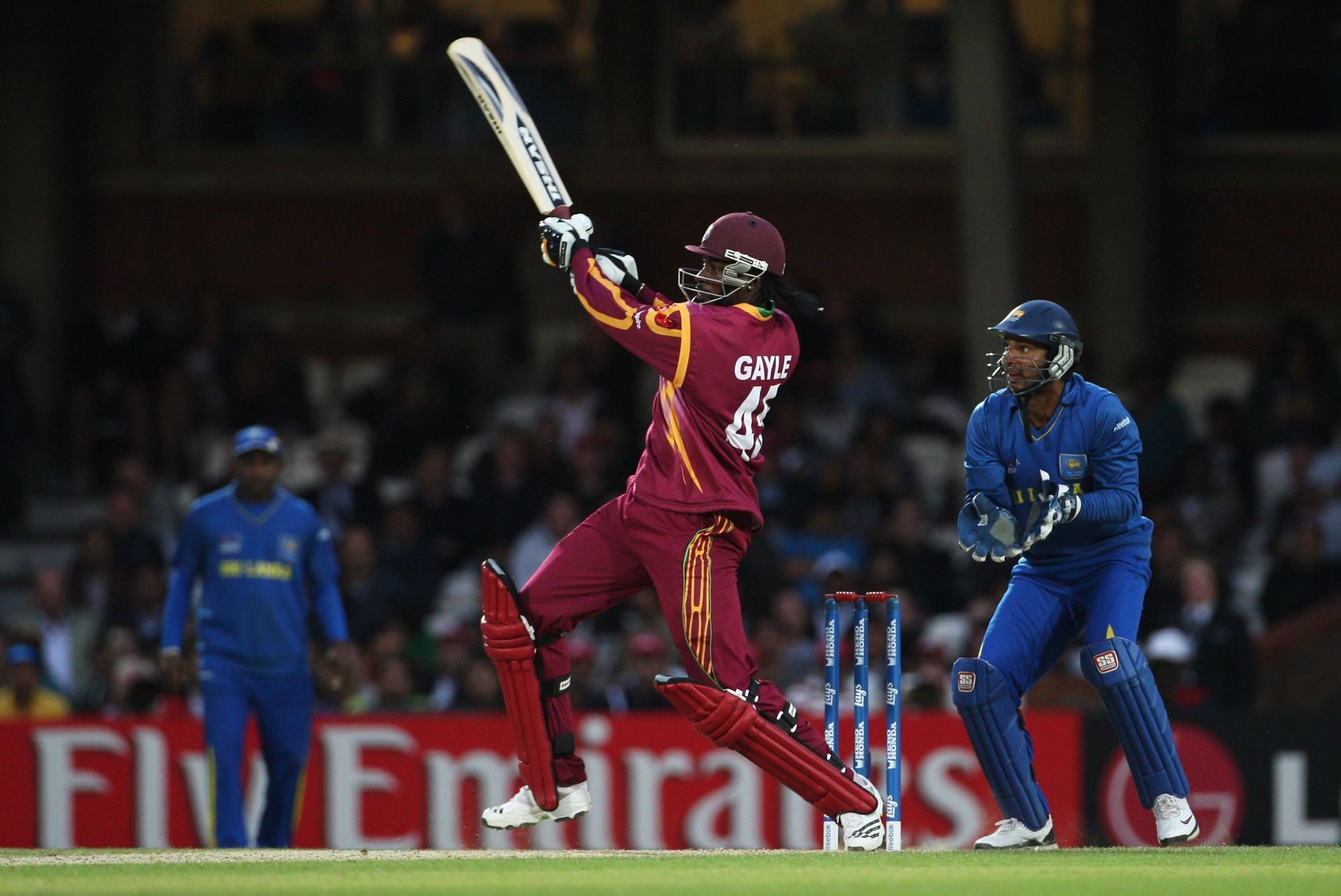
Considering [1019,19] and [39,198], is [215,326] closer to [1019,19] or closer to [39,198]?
[39,198]

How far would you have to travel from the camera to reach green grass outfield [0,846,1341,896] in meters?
6.64

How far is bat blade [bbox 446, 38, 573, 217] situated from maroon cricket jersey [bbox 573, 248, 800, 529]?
46cm

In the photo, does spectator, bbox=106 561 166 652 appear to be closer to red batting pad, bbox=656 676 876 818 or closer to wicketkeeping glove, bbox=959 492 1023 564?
red batting pad, bbox=656 676 876 818

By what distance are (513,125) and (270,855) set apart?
2844 mm

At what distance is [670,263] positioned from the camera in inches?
716

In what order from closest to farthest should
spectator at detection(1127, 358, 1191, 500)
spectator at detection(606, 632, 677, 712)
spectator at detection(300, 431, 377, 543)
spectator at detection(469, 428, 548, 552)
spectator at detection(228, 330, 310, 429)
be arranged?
spectator at detection(606, 632, 677, 712)
spectator at detection(469, 428, 548, 552)
spectator at detection(1127, 358, 1191, 500)
spectator at detection(300, 431, 377, 543)
spectator at detection(228, 330, 310, 429)

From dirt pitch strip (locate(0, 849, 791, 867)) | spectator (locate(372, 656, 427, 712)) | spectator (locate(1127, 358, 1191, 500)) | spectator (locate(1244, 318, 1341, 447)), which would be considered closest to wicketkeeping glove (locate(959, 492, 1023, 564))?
dirt pitch strip (locate(0, 849, 791, 867))

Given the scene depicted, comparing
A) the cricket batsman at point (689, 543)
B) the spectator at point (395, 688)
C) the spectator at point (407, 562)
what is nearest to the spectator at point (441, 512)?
the spectator at point (407, 562)

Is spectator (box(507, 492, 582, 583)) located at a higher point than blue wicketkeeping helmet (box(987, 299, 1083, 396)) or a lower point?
lower

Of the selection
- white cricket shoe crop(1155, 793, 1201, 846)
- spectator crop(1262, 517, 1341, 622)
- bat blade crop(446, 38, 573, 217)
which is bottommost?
spectator crop(1262, 517, 1341, 622)

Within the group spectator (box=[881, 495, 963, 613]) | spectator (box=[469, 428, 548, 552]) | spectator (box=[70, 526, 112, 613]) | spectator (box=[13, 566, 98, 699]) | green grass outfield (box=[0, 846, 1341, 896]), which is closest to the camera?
green grass outfield (box=[0, 846, 1341, 896])

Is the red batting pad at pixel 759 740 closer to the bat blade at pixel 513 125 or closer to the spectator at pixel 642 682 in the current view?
the bat blade at pixel 513 125

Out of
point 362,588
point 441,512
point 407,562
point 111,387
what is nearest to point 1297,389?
point 441,512

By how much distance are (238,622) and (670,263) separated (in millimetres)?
8499
